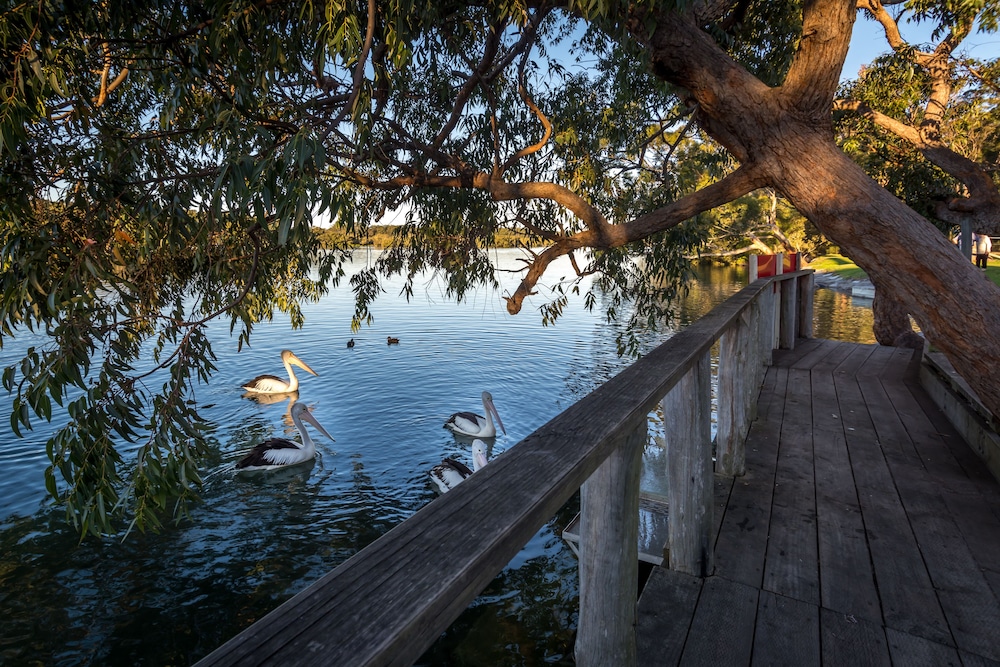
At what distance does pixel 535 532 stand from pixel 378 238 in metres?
6.60

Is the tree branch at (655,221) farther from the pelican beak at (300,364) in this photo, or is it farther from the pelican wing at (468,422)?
the pelican beak at (300,364)

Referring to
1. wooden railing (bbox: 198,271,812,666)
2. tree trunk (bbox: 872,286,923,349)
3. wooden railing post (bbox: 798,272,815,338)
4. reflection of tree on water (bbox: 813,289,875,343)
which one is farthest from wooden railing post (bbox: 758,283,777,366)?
reflection of tree on water (bbox: 813,289,875,343)

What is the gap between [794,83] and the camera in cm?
398

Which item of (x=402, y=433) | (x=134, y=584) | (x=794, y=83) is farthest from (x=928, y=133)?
(x=134, y=584)

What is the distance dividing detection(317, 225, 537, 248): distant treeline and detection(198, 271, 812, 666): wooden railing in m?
4.86

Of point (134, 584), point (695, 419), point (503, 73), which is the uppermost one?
point (503, 73)

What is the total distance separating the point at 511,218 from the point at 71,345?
512cm

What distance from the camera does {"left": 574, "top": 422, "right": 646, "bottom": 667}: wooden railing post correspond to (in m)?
1.45

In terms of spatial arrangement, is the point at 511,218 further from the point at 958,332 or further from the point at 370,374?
the point at 370,374

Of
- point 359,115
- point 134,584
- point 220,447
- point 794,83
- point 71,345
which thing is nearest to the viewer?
point 71,345

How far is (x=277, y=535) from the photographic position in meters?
5.92

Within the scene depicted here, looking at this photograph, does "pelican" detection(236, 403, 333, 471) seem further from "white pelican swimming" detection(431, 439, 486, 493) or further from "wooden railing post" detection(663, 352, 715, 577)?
"wooden railing post" detection(663, 352, 715, 577)

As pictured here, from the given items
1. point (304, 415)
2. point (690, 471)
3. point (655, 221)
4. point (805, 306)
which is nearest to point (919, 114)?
point (805, 306)

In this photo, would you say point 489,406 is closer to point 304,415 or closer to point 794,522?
point 304,415
